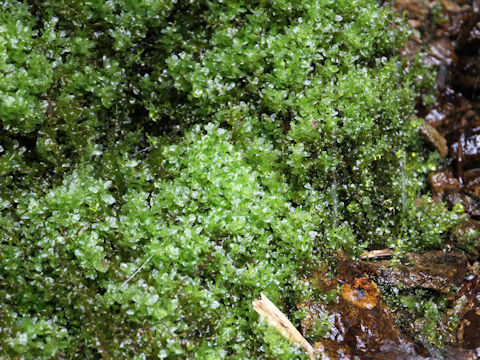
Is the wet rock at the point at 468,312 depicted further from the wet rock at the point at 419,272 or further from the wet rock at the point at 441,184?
the wet rock at the point at 441,184

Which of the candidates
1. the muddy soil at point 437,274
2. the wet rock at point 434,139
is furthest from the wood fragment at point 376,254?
the wet rock at point 434,139

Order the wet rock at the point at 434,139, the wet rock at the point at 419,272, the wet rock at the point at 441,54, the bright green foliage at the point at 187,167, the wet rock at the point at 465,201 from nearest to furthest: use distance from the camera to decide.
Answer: the bright green foliage at the point at 187,167 < the wet rock at the point at 419,272 < the wet rock at the point at 465,201 < the wet rock at the point at 434,139 < the wet rock at the point at 441,54

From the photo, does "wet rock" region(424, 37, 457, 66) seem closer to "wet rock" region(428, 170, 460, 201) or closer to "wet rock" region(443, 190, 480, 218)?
"wet rock" region(428, 170, 460, 201)

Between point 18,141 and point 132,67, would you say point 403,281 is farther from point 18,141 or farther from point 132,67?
point 18,141

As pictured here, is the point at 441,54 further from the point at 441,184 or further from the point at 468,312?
the point at 468,312

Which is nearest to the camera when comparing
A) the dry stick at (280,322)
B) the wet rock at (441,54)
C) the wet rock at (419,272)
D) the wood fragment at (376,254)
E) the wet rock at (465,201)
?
the dry stick at (280,322)

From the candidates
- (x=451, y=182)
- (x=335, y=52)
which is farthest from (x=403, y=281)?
(x=335, y=52)
